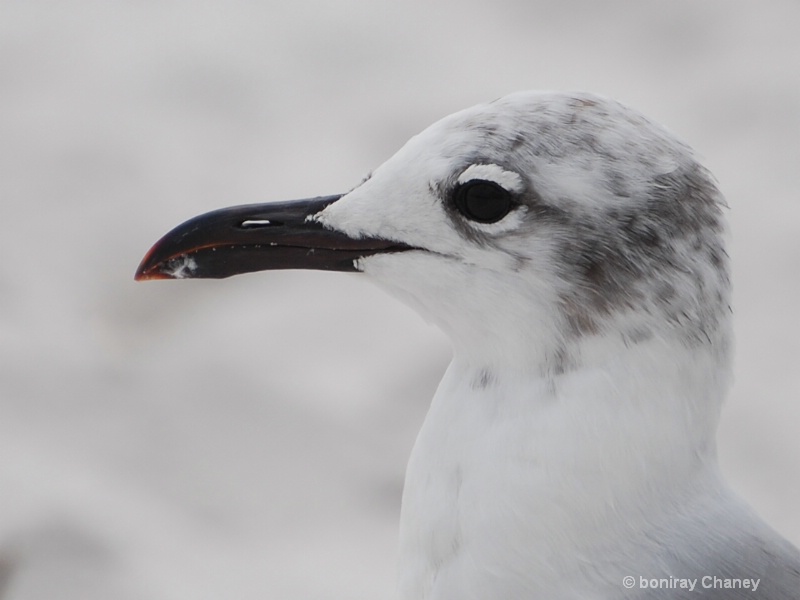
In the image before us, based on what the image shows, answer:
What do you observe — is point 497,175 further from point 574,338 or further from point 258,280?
point 258,280

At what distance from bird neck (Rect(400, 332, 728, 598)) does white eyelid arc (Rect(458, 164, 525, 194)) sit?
218 millimetres

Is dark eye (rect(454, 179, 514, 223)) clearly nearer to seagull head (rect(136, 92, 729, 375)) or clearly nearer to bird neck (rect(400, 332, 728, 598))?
seagull head (rect(136, 92, 729, 375))

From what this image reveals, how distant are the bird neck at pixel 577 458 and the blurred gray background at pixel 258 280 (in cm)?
127

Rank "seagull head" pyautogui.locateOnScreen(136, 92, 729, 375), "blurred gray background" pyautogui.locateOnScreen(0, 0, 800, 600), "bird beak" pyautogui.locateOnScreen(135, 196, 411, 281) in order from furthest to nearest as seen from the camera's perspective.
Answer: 1. "blurred gray background" pyautogui.locateOnScreen(0, 0, 800, 600)
2. "bird beak" pyautogui.locateOnScreen(135, 196, 411, 281)
3. "seagull head" pyautogui.locateOnScreen(136, 92, 729, 375)

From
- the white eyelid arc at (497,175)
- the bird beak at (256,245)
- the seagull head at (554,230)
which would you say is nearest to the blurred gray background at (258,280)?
the bird beak at (256,245)

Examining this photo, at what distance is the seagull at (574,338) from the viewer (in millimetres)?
1505

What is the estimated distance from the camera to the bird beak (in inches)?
64.7

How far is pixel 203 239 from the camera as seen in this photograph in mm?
1724

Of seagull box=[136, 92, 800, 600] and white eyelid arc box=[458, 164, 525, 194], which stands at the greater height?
white eyelid arc box=[458, 164, 525, 194]

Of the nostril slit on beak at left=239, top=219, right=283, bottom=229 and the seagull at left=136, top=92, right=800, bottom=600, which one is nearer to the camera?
the seagull at left=136, top=92, right=800, bottom=600

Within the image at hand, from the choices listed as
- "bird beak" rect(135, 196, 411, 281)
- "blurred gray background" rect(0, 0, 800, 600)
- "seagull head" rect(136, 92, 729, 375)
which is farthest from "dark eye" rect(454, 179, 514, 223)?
"blurred gray background" rect(0, 0, 800, 600)

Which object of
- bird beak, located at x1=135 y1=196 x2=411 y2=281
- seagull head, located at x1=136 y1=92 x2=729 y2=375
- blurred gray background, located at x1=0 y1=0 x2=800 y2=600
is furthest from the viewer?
blurred gray background, located at x1=0 y1=0 x2=800 y2=600

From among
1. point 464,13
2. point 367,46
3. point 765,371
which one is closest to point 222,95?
point 367,46

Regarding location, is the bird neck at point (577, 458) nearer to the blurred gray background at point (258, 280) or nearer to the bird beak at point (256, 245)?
the bird beak at point (256, 245)
